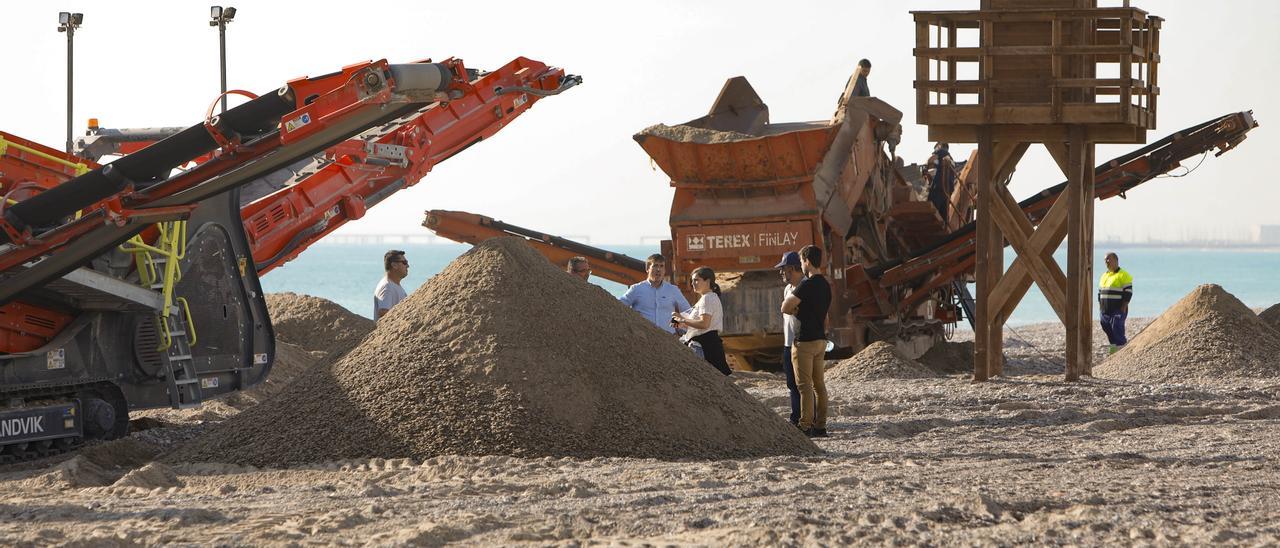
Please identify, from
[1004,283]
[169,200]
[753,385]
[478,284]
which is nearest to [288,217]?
[169,200]

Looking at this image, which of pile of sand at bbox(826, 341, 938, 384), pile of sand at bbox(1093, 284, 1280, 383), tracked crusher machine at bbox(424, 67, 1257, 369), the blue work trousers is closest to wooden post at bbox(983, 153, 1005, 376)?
pile of sand at bbox(826, 341, 938, 384)

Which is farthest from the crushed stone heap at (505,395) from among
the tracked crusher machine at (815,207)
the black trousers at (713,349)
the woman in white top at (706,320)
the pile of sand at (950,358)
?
the pile of sand at (950,358)

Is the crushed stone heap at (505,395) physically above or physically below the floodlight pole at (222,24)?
below

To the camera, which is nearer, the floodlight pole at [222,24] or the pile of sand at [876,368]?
the pile of sand at [876,368]

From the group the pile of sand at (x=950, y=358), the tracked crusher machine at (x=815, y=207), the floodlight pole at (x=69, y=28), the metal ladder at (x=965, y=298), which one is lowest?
the pile of sand at (x=950, y=358)

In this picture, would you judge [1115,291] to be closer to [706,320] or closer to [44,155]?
[706,320]

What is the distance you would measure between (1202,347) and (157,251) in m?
10.2

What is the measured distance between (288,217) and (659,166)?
508cm

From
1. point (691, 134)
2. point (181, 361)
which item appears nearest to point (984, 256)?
point (691, 134)

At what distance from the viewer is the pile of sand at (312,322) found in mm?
18969

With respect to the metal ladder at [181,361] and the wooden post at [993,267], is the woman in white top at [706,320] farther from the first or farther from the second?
the wooden post at [993,267]

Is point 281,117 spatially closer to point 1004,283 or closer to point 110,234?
point 110,234

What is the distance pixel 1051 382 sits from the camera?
14.3 metres

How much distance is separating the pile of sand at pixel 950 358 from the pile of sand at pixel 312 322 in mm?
6685
